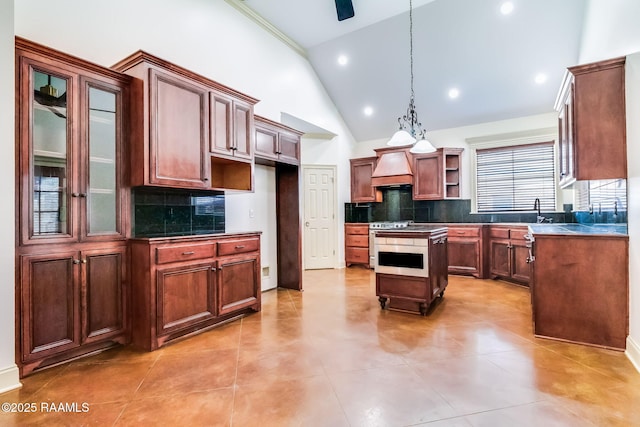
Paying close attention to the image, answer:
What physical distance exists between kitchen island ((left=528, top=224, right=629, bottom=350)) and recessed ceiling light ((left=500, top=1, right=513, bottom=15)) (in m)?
3.25

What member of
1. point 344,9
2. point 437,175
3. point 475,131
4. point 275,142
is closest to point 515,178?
point 475,131

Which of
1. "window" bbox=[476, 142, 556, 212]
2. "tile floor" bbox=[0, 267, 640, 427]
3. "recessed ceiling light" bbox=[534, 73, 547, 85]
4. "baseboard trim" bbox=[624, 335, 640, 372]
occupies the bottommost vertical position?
"tile floor" bbox=[0, 267, 640, 427]

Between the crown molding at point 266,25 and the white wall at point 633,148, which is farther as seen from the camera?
the crown molding at point 266,25

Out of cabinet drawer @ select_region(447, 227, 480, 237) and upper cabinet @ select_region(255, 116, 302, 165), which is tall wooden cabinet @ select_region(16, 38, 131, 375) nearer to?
upper cabinet @ select_region(255, 116, 302, 165)

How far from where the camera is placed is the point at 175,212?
128 inches

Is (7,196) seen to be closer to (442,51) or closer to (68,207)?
(68,207)

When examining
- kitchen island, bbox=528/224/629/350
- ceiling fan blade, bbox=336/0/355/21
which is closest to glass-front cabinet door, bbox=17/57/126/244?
ceiling fan blade, bbox=336/0/355/21

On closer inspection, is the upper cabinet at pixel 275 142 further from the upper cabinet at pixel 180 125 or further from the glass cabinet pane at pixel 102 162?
the glass cabinet pane at pixel 102 162

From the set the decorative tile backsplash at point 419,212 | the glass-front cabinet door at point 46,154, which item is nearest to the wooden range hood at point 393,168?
the decorative tile backsplash at point 419,212

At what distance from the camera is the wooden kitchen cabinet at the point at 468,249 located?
17.2ft

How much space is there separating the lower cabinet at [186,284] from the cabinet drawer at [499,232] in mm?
4009

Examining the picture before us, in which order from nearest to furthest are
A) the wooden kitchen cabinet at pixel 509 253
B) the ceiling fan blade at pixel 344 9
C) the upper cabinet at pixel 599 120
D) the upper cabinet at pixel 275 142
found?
the upper cabinet at pixel 599 120 → the upper cabinet at pixel 275 142 → the ceiling fan blade at pixel 344 9 → the wooden kitchen cabinet at pixel 509 253

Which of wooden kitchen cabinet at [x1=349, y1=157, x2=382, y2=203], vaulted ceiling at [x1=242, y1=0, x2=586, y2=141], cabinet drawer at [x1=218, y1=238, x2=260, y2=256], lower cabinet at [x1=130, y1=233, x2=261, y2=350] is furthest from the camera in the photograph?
wooden kitchen cabinet at [x1=349, y1=157, x2=382, y2=203]

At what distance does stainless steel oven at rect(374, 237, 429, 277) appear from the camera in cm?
328
